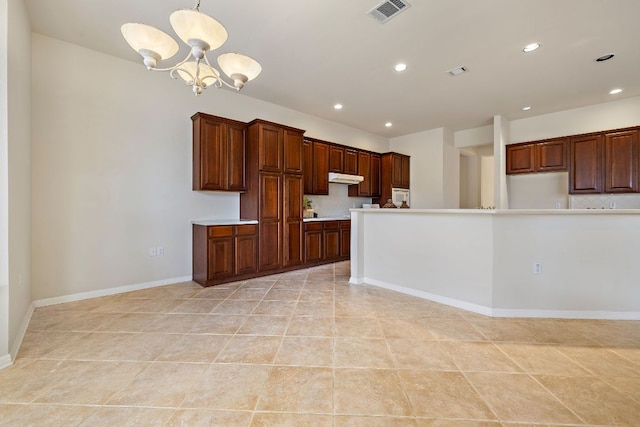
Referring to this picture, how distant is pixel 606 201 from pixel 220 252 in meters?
6.51

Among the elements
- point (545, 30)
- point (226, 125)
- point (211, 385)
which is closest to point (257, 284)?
point (211, 385)

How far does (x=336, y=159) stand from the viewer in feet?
18.6

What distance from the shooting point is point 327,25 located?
8.91 ft

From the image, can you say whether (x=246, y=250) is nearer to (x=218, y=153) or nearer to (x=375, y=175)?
(x=218, y=153)

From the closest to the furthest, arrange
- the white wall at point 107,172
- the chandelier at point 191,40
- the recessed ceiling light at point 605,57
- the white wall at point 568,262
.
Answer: the chandelier at point 191,40, the white wall at point 568,262, the white wall at point 107,172, the recessed ceiling light at point 605,57

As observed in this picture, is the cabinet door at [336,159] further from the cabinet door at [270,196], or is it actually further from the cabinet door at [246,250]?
the cabinet door at [246,250]

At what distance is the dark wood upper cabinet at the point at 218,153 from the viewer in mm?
3801

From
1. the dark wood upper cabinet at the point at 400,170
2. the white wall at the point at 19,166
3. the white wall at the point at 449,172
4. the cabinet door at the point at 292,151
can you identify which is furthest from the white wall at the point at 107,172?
the white wall at the point at 449,172

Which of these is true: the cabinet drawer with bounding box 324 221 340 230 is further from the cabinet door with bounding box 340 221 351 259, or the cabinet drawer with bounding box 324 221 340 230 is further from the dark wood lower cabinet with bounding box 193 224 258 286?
the dark wood lower cabinet with bounding box 193 224 258 286

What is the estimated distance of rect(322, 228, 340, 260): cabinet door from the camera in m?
5.14

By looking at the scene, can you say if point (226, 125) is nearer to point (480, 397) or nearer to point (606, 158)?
point (480, 397)

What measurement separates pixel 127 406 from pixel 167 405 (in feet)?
0.72

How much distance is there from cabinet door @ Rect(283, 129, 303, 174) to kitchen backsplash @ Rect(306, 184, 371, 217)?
3.68 feet

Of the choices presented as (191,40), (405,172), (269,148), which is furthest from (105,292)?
(405,172)
